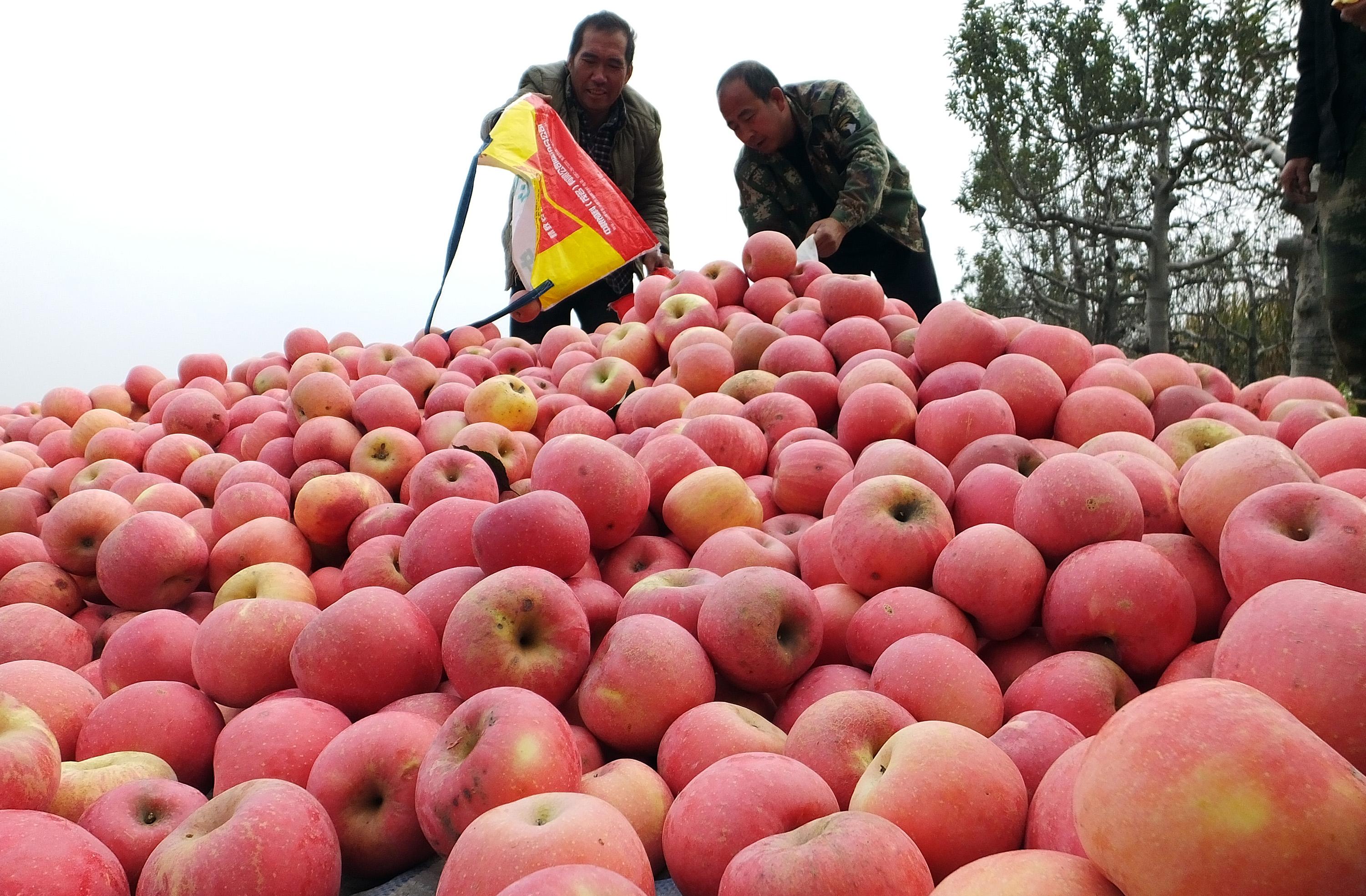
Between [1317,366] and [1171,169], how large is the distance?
20.8 ft

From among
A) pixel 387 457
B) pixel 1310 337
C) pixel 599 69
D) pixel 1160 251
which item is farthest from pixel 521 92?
pixel 1160 251

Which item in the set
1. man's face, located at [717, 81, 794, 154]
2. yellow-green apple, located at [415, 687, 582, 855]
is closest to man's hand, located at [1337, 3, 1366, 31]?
man's face, located at [717, 81, 794, 154]

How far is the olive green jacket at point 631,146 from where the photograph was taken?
517 cm

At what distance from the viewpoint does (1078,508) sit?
5.08 feet

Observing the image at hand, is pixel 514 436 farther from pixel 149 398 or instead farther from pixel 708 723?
pixel 149 398

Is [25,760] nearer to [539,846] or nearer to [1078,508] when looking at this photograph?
[539,846]

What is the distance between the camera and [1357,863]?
692mm

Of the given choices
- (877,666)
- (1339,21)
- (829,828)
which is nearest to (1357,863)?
(829,828)

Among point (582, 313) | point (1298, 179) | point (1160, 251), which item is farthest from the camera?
point (1160, 251)

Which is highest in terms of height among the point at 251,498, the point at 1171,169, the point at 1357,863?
the point at 1171,169

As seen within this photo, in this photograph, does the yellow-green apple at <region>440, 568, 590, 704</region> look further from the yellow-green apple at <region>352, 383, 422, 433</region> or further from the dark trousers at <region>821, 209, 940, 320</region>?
the dark trousers at <region>821, 209, 940, 320</region>

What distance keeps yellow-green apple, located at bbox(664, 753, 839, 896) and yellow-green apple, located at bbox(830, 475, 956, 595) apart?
1.90ft

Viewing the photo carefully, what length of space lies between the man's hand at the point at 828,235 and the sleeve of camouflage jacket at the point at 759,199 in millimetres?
705

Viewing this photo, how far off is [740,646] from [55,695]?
1.30 metres
